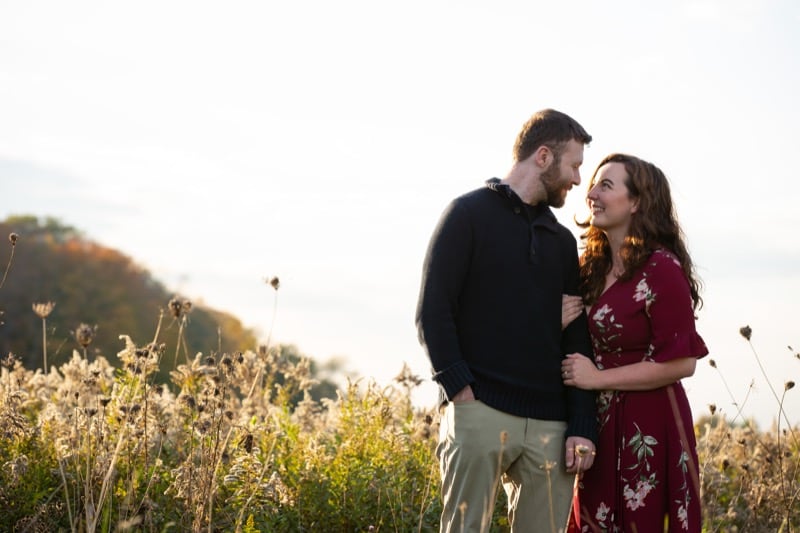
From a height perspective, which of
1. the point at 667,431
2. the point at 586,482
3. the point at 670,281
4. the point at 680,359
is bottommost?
the point at 586,482

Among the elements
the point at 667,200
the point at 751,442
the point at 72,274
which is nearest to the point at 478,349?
the point at 667,200

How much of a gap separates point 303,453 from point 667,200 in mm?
3108

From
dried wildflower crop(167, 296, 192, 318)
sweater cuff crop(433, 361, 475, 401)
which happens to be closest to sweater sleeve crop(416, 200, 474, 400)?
sweater cuff crop(433, 361, 475, 401)

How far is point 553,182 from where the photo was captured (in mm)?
4570

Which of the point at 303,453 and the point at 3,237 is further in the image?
the point at 3,237

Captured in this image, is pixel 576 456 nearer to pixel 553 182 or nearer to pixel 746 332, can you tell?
pixel 553 182

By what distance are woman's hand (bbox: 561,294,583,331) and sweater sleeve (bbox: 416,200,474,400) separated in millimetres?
595

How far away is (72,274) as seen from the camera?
38.1m

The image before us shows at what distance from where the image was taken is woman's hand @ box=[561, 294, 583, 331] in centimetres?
458

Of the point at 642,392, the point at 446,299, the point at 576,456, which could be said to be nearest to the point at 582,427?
the point at 576,456

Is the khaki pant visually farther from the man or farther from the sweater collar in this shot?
the sweater collar

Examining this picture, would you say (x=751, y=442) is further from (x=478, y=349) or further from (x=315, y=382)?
(x=478, y=349)

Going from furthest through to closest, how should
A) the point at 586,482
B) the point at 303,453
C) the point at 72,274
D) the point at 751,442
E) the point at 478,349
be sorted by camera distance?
the point at 72,274 < the point at 751,442 < the point at 303,453 < the point at 586,482 < the point at 478,349

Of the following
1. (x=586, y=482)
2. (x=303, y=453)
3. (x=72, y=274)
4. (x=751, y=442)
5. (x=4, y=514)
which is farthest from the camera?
(x=72, y=274)
